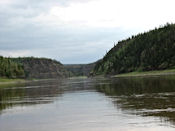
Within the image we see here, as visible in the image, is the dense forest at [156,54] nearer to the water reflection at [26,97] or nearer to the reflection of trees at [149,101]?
the water reflection at [26,97]

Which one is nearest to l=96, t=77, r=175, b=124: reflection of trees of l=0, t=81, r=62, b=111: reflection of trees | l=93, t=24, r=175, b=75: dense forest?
l=0, t=81, r=62, b=111: reflection of trees

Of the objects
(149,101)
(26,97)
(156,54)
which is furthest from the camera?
(156,54)

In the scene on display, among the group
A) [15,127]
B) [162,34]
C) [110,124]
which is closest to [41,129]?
[15,127]

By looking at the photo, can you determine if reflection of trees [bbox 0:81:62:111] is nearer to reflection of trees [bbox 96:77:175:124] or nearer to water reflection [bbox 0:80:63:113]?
water reflection [bbox 0:80:63:113]

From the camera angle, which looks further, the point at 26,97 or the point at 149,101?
the point at 26,97

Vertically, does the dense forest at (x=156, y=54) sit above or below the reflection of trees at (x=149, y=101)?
above

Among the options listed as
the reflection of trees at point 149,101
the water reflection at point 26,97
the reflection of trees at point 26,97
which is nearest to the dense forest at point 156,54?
the water reflection at point 26,97

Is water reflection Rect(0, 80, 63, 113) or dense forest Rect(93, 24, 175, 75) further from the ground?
dense forest Rect(93, 24, 175, 75)

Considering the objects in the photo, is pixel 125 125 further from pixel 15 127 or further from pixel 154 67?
pixel 154 67

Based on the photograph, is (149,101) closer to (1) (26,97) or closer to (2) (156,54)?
(1) (26,97)

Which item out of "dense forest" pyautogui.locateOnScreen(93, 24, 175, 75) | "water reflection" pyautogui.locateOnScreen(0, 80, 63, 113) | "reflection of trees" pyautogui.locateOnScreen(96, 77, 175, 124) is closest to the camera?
"reflection of trees" pyautogui.locateOnScreen(96, 77, 175, 124)

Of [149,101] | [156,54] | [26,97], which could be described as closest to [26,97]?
[26,97]

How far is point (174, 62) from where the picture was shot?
15000 cm

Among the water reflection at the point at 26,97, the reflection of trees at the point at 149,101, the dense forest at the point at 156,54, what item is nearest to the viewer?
the reflection of trees at the point at 149,101
